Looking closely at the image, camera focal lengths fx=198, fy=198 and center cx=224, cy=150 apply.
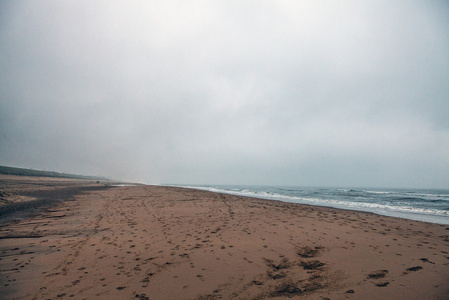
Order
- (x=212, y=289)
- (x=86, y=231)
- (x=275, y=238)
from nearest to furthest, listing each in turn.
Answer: (x=212, y=289), (x=275, y=238), (x=86, y=231)

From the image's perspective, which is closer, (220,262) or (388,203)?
(220,262)

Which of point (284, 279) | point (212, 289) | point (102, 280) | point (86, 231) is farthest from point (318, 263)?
point (86, 231)

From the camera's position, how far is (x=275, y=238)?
7762 millimetres

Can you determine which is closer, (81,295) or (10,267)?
(81,295)

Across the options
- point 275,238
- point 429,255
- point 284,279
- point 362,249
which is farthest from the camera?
point 275,238

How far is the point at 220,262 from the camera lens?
560cm

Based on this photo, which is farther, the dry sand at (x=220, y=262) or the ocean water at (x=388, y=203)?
the ocean water at (x=388, y=203)

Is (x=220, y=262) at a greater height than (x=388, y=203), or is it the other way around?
(x=220, y=262)

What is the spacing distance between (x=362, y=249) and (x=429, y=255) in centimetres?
178

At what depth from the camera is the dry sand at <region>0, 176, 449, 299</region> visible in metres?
4.16

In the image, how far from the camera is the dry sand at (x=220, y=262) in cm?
416

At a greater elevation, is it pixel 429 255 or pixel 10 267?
pixel 429 255

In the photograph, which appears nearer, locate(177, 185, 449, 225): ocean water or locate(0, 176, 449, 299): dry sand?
locate(0, 176, 449, 299): dry sand

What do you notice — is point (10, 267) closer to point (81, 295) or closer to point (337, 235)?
point (81, 295)
